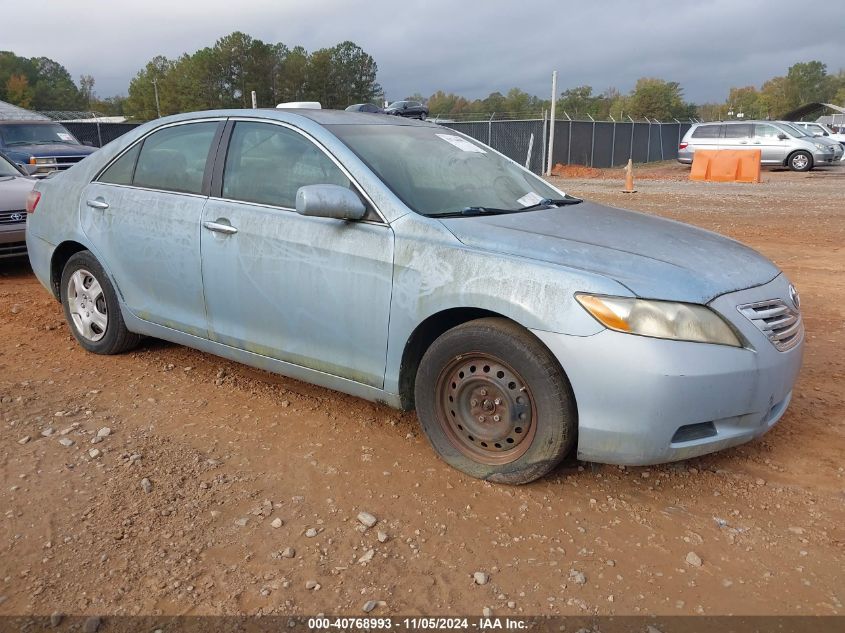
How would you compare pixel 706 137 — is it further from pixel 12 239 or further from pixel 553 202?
pixel 553 202

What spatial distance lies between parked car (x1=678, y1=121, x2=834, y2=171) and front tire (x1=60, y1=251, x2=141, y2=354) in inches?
928

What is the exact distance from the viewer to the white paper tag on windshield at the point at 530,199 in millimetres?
3921

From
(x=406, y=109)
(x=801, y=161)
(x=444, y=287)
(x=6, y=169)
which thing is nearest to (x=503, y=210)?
(x=444, y=287)

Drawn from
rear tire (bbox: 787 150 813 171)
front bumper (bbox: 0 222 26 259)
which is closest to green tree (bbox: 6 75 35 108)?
rear tire (bbox: 787 150 813 171)

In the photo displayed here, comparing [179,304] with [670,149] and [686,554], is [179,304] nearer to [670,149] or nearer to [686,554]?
[686,554]

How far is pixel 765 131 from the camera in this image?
24.4m

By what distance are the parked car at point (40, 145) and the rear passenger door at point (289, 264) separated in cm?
1043

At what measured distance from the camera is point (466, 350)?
10.4 feet

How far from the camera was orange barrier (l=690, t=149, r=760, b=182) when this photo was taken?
2123cm

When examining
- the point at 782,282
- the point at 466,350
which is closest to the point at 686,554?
the point at 466,350

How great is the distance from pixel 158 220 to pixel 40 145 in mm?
11871

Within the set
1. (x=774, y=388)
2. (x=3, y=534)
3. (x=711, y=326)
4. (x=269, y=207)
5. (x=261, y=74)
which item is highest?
(x=261, y=74)

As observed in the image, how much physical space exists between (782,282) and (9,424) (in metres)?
3.99

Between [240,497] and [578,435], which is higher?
Result: [578,435]
